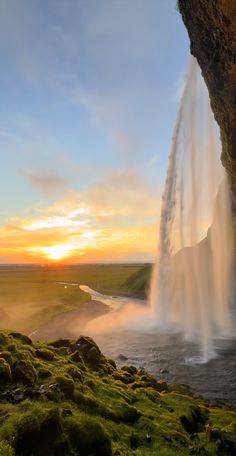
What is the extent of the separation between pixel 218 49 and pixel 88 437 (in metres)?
27.5

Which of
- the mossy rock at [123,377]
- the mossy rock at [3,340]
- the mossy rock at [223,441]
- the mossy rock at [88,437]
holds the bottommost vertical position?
the mossy rock at [223,441]

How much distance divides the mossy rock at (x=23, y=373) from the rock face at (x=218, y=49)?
24.3 metres

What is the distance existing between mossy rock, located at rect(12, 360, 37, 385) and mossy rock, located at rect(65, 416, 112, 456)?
13.4 feet

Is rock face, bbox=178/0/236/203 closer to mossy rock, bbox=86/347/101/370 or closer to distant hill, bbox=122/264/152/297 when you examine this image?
mossy rock, bbox=86/347/101/370

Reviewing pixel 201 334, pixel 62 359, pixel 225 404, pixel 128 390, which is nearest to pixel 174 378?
pixel 225 404

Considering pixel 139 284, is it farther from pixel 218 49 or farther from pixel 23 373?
pixel 23 373

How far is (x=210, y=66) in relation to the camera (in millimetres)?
29875

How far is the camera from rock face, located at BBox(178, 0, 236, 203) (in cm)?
2386

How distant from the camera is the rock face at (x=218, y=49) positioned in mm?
23859

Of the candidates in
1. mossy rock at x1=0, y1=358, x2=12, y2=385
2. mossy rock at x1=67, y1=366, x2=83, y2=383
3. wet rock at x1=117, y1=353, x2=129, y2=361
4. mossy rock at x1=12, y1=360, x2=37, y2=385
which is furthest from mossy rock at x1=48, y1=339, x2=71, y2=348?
wet rock at x1=117, y1=353, x2=129, y2=361

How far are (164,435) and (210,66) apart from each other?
27315 mm

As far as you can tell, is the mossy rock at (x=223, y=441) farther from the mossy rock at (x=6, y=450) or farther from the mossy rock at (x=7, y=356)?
the mossy rock at (x=7, y=356)

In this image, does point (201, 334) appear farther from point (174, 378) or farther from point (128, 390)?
point (128, 390)

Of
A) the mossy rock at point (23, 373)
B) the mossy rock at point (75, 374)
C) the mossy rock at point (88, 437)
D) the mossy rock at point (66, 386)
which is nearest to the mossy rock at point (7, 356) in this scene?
the mossy rock at point (23, 373)
